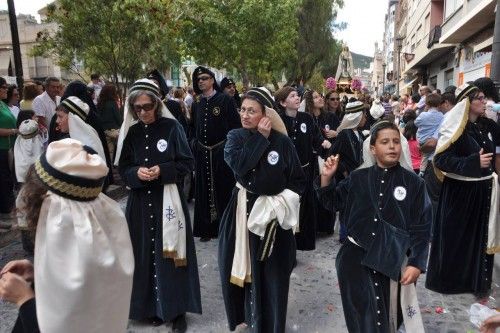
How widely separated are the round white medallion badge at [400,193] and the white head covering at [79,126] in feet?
8.55

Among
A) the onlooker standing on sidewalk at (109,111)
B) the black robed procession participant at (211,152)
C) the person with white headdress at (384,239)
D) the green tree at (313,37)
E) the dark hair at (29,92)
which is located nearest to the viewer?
the person with white headdress at (384,239)

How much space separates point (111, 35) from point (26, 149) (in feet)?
12.6

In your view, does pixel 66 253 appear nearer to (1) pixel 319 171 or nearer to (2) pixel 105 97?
(1) pixel 319 171

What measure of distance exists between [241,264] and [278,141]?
0.98 m

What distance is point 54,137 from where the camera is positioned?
14.9 ft

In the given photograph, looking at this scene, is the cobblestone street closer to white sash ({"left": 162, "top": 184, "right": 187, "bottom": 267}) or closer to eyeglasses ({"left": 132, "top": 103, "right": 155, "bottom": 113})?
white sash ({"left": 162, "top": 184, "right": 187, "bottom": 267})

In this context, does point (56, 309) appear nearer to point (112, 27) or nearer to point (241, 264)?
point (241, 264)

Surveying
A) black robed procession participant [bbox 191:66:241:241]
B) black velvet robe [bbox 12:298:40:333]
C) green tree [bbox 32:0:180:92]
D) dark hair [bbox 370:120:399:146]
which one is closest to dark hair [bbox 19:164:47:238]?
black velvet robe [bbox 12:298:40:333]

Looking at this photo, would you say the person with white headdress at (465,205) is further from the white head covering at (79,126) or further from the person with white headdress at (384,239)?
the white head covering at (79,126)

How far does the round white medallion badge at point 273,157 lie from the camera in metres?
3.43

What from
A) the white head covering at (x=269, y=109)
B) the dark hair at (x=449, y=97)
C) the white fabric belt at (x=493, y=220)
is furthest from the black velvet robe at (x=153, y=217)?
the dark hair at (x=449, y=97)

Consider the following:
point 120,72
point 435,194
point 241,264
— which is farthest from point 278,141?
point 120,72

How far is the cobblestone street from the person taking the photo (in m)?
3.98

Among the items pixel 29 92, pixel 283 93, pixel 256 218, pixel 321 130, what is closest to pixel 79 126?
pixel 256 218
